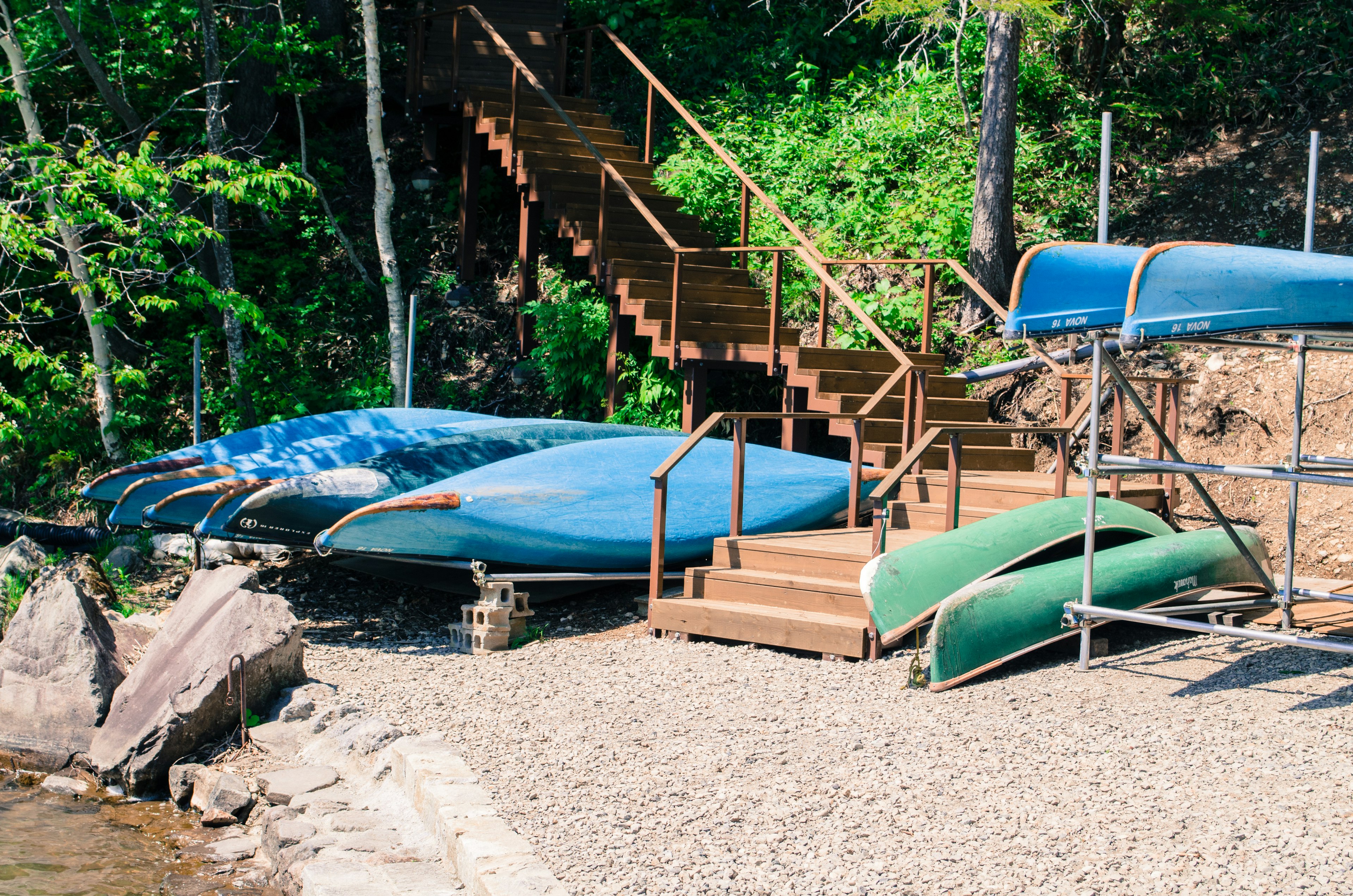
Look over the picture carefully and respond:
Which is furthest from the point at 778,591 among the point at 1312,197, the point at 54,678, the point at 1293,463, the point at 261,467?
the point at 261,467

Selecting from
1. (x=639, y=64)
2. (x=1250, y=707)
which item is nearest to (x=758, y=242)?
(x=639, y=64)

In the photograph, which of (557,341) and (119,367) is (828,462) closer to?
(557,341)

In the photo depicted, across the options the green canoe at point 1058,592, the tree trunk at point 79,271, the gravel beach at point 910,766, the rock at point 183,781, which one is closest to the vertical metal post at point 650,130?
the tree trunk at point 79,271

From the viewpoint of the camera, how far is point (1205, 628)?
516 cm

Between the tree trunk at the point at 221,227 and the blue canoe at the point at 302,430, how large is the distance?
7.22 feet

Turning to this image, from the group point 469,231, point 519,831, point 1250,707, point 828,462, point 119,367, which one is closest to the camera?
point 519,831

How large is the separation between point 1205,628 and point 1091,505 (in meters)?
0.72

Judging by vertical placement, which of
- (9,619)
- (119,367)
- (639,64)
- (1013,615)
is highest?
(639,64)

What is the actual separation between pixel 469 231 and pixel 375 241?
1.43 metres

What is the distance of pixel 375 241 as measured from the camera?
46.3 ft

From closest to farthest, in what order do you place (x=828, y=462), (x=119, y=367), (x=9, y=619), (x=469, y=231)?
(x=9, y=619) → (x=828, y=462) → (x=119, y=367) → (x=469, y=231)

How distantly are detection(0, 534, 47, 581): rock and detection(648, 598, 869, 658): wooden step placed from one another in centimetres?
438

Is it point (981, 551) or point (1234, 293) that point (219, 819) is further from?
point (1234, 293)

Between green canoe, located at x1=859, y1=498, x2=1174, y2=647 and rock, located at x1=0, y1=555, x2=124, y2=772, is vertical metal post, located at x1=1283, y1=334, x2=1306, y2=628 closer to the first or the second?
green canoe, located at x1=859, y1=498, x2=1174, y2=647
